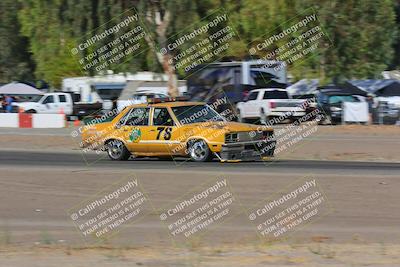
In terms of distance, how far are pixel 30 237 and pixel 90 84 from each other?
1578 inches

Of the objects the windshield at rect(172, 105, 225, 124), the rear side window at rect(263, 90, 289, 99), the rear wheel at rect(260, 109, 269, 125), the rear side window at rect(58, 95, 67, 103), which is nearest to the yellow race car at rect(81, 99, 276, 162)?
the windshield at rect(172, 105, 225, 124)

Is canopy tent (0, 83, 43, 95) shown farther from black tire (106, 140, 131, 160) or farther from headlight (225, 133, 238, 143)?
headlight (225, 133, 238, 143)

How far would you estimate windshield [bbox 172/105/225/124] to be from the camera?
747 inches

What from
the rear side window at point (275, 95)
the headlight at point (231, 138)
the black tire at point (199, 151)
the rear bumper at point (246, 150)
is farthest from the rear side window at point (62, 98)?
the headlight at point (231, 138)

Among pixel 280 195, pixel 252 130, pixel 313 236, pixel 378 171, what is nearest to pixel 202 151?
pixel 252 130

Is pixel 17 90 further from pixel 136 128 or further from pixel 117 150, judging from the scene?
pixel 136 128

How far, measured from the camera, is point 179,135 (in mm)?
18812

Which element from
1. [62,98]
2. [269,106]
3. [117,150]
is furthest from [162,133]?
[62,98]

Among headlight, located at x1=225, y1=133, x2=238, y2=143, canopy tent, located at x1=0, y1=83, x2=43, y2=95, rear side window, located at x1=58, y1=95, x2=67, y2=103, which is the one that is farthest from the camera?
canopy tent, located at x1=0, y1=83, x2=43, y2=95

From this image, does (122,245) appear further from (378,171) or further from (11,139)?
(11,139)

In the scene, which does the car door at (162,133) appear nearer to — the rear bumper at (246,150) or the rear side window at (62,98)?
the rear bumper at (246,150)

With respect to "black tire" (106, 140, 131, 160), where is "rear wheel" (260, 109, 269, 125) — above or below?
below

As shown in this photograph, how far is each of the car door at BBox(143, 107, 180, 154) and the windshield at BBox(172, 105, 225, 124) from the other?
0.66 ft

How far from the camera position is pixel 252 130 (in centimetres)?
1834
